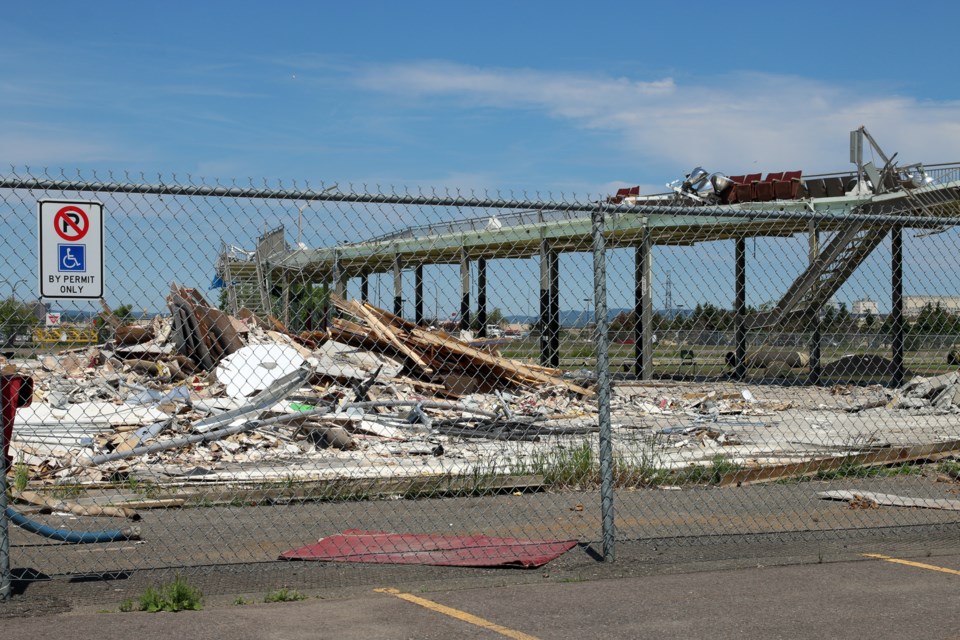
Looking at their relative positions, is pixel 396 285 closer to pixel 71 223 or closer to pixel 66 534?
pixel 66 534

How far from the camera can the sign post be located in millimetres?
5430

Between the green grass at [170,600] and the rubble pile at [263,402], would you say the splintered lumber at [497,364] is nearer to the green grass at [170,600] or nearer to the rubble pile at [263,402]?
the rubble pile at [263,402]

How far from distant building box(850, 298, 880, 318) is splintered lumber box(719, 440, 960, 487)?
4.89 ft

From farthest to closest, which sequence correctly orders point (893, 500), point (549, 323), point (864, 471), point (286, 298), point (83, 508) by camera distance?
point (864, 471) < point (549, 323) < point (893, 500) < point (286, 298) < point (83, 508)

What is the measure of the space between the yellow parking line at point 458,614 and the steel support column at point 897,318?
603 cm

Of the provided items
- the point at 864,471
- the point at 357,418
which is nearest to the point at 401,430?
the point at 357,418

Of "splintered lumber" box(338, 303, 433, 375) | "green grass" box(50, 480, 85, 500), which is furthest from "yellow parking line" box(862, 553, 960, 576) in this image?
"splintered lumber" box(338, 303, 433, 375)

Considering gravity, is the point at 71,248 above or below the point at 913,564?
above

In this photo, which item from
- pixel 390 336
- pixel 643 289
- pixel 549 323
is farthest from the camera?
pixel 390 336

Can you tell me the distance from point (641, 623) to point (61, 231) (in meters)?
3.64

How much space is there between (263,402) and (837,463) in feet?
22.7

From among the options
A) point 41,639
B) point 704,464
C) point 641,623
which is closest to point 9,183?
point 41,639

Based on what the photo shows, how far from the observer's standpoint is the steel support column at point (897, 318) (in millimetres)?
11899

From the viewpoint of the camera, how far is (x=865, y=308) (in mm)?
10727
